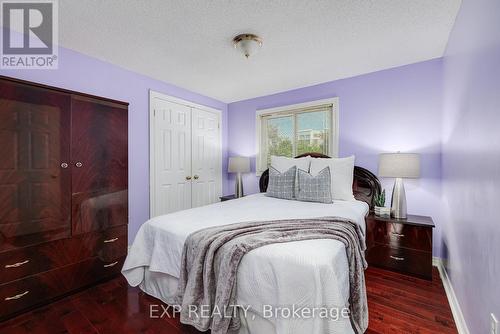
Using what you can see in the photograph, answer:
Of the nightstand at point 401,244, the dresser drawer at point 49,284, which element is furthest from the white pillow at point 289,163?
the dresser drawer at point 49,284

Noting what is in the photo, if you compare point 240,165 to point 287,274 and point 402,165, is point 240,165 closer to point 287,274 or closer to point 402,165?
point 402,165

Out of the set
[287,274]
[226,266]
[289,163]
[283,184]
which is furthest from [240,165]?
[287,274]

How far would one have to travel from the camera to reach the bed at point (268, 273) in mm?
1134

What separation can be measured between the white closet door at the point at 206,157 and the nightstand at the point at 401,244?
258cm

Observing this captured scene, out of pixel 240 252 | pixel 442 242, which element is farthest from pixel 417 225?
pixel 240 252

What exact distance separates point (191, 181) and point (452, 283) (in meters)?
3.34

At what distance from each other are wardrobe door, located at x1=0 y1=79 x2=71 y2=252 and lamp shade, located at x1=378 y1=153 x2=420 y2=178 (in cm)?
316

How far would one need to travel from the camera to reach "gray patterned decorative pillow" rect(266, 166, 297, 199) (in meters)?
2.86

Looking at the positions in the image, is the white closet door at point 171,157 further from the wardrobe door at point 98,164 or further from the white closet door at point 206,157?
the wardrobe door at point 98,164

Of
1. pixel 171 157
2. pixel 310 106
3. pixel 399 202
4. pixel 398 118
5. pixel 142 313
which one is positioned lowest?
pixel 142 313

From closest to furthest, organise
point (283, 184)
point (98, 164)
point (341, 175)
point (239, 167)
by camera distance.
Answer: point (98, 164)
point (341, 175)
point (283, 184)
point (239, 167)

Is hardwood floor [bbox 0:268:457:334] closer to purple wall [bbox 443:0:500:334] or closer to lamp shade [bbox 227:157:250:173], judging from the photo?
purple wall [bbox 443:0:500:334]

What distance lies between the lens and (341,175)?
9.18ft

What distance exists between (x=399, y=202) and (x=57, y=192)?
336 cm
